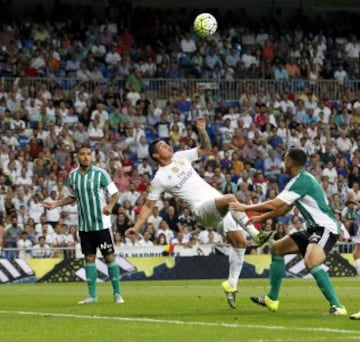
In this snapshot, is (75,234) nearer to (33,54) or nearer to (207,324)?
(33,54)

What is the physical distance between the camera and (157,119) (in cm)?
3591

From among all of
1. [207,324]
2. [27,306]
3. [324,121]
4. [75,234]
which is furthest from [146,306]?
[324,121]

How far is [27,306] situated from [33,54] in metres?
19.9

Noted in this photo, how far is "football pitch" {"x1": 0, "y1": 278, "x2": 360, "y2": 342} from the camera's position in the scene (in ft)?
39.7

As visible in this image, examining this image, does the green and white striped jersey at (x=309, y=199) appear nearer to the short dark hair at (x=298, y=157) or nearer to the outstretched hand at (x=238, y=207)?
the short dark hair at (x=298, y=157)

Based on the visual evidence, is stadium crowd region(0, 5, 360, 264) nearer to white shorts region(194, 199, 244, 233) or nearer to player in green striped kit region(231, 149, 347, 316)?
white shorts region(194, 199, 244, 233)

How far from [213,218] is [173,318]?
207 cm

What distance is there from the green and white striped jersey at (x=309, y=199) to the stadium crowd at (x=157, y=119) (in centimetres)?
1525

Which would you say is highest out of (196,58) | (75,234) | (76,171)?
(196,58)

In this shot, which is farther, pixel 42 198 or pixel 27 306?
pixel 42 198

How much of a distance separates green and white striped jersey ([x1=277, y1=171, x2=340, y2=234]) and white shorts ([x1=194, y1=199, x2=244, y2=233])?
159cm

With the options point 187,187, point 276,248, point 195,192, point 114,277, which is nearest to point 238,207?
point 276,248

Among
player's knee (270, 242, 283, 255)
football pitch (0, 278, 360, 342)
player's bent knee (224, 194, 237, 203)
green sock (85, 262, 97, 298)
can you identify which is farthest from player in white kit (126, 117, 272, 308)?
green sock (85, 262, 97, 298)

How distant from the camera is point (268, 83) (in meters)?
38.9
